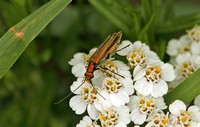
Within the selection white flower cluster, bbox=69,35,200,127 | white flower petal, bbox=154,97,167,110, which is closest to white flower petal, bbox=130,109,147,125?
white flower cluster, bbox=69,35,200,127

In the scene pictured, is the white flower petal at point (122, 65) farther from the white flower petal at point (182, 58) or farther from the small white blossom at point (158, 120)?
the white flower petal at point (182, 58)

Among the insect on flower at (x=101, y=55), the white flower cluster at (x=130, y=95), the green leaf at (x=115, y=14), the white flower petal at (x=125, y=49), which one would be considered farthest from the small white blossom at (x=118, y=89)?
the green leaf at (x=115, y=14)

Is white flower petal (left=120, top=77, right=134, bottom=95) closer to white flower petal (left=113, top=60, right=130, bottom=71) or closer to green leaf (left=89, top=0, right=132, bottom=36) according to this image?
white flower petal (left=113, top=60, right=130, bottom=71)

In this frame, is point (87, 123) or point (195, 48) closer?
point (87, 123)

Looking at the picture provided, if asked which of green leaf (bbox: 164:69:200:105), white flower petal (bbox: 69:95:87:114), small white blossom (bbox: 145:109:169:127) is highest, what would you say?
white flower petal (bbox: 69:95:87:114)

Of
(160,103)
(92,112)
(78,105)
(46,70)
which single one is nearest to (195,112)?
(160,103)

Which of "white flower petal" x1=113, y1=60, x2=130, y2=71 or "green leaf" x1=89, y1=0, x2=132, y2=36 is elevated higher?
"green leaf" x1=89, y1=0, x2=132, y2=36

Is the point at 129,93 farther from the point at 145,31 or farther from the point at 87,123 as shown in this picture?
the point at 145,31
